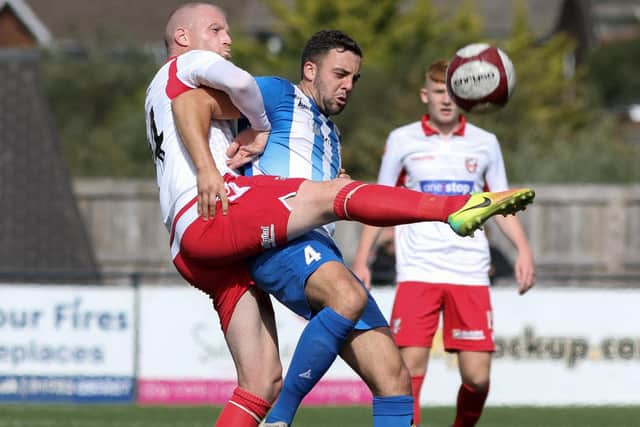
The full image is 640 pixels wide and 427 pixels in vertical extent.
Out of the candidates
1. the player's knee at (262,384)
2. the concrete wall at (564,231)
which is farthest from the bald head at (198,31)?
the concrete wall at (564,231)

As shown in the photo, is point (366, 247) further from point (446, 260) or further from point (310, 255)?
point (310, 255)

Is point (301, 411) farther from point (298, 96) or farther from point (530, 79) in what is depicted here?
point (530, 79)

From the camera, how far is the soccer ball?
7539 mm

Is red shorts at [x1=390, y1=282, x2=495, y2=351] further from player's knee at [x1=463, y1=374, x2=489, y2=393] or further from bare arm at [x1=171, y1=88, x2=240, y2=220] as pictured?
bare arm at [x1=171, y1=88, x2=240, y2=220]

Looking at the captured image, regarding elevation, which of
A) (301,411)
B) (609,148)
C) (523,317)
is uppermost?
(609,148)

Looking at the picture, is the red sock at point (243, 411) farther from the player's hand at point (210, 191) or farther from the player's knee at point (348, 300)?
the player's hand at point (210, 191)

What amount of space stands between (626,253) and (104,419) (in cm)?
1173

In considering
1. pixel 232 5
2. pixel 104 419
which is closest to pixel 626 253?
pixel 104 419

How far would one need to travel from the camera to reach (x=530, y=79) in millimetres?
34188

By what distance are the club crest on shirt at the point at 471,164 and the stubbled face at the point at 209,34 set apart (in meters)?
2.88

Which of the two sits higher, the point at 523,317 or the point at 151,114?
the point at 151,114

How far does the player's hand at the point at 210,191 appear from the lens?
5773mm

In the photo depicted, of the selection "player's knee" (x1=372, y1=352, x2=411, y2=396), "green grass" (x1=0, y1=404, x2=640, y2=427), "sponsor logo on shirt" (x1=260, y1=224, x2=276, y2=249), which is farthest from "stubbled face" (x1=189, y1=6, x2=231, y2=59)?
"green grass" (x1=0, y1=404, x2=640, y2=427)

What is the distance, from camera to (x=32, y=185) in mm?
18234
